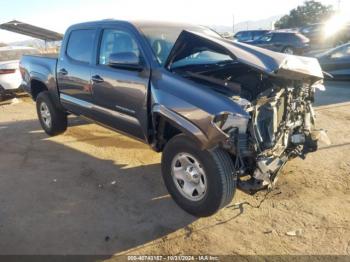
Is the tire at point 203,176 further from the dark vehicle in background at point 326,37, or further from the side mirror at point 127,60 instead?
the dark vehicle in background at point 326,37

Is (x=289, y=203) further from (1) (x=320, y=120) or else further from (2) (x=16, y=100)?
(2) (x=16, y=100)

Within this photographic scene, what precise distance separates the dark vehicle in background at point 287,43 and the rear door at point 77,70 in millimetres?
13870

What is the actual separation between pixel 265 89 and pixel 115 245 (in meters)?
2.13

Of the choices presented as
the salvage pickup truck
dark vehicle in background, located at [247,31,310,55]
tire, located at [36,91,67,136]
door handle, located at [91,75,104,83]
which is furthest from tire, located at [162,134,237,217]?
dark vehicle in background, located at [247,31,310,55]

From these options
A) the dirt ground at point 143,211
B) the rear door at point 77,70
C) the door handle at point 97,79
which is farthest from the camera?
the rear door at point 77,70

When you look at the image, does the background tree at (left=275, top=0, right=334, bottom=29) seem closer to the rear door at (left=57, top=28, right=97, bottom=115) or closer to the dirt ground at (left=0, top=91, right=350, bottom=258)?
the dirt ground at (left=0, top=91, right=350, bottom=258)

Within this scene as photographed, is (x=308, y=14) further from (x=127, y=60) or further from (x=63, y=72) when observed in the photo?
(x=127, y=60)

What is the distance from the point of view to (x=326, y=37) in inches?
937

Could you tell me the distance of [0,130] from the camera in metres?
7.44

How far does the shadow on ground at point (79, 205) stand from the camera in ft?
11.4

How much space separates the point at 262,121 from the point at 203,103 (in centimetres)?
62

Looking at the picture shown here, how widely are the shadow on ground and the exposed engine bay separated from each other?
897 mm

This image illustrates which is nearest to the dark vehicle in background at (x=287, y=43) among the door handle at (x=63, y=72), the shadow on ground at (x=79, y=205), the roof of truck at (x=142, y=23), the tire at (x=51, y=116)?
the tire at (x=51, y=116)

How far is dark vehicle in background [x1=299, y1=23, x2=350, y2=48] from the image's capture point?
23.5 m
